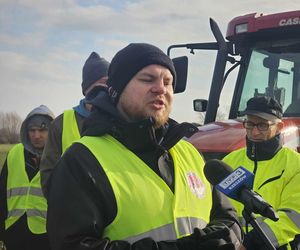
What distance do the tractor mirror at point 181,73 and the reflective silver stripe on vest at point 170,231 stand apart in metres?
0.84

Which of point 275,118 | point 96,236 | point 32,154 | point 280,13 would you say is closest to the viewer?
point 96,236

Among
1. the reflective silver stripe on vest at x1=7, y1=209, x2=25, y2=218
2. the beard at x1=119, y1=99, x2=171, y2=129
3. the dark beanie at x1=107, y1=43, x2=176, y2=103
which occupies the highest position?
the dark beanie at x1=107, y1=43, x2=176, y2=103

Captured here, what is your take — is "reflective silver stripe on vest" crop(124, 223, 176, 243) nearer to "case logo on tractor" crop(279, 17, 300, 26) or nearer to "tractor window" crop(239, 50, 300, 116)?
"tractor window" crop(239, 50, 300, 116)

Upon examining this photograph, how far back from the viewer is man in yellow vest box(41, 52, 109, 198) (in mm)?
3432

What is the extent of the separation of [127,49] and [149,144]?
48 centimetres

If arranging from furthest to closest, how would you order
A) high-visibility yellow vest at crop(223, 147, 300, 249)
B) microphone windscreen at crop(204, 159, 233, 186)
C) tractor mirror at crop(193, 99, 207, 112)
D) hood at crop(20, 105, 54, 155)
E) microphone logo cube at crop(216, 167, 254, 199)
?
tractor mirror at crop(193, 99, 207, 112) < hood at crop(20, 105, 54, 155) < high-visibility yellow vest at crop(223, 147, 300, 249) < microphone windscreen at crop(204, 159, 233, 186) < microphone logo cube at crop(216, 167, 254, 199)

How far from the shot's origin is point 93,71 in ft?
11.9

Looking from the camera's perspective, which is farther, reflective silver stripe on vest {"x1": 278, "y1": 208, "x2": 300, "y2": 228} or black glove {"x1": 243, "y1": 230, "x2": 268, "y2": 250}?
reflective silver stripe on vest {"x1": 278, "y1": 208, "x2": 300, "y2": 228}

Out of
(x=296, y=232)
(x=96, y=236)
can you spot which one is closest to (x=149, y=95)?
(x=96, y=236)

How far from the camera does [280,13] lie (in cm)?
571

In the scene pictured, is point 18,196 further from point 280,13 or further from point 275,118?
point 280,13

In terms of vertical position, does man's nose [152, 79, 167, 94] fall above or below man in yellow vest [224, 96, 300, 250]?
above

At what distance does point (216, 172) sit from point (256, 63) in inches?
155

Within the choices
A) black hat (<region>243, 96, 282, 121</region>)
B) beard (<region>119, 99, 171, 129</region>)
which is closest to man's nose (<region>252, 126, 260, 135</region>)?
black hat (<region>243, 96, 282, 121</region>)
